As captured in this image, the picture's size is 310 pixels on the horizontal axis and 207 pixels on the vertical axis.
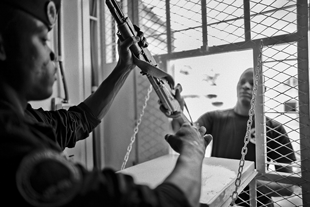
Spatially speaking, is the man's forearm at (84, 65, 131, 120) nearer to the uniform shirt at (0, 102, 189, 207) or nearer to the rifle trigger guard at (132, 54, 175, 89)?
the rifle trigger guard at (132, 54, 175, 89)

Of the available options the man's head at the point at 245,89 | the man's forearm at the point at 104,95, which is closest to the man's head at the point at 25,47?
the man's forearm at the point at 104,95

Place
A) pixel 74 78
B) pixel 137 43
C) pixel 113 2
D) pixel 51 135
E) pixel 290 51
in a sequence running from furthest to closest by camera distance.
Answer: pixel 74 78
pixel 290 51
pixel 137 43
pixel 113 2
pixel 51 135

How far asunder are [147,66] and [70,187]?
426 mm

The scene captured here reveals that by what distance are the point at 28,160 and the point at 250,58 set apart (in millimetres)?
1184

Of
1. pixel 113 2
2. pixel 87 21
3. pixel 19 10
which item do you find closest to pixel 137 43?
pixel 113 2

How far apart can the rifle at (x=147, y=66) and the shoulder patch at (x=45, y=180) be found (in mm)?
360

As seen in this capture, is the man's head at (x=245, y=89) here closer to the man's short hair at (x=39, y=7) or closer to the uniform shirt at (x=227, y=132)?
the uniform shirt at (x=227, y=132)

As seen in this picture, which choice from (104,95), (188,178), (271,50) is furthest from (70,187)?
(271,50)

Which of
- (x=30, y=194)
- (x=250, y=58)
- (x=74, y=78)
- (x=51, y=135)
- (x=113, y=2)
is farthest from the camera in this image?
(x=74, y=78)

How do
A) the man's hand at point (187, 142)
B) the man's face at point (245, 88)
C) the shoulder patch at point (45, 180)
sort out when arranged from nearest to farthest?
1. the shoulder patch at point (45, 180)
2. the man's hand at point (187, 142)
3. the man's face at point (245, 88)

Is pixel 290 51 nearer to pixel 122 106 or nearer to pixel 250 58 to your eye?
pixel 250 58

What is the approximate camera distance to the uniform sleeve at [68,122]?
66 cm

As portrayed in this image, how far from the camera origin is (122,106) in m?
1.52

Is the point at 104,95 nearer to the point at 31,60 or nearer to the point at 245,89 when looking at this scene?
the point at 31,60
